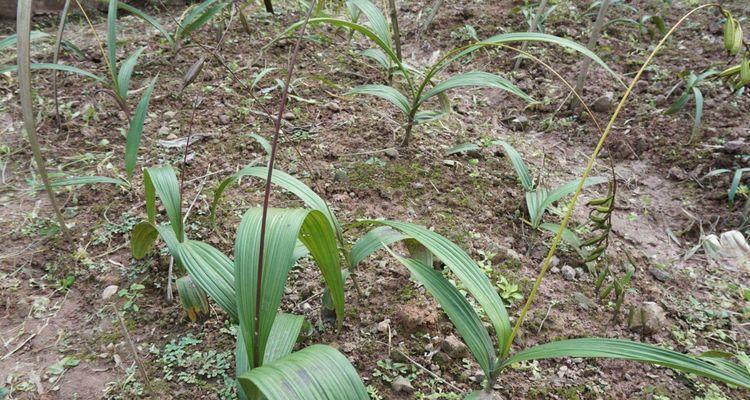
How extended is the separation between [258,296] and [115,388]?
509mm

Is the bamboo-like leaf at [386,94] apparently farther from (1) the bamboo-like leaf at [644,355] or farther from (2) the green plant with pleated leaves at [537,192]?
(1) the bamboo-like leaf at [644,355]

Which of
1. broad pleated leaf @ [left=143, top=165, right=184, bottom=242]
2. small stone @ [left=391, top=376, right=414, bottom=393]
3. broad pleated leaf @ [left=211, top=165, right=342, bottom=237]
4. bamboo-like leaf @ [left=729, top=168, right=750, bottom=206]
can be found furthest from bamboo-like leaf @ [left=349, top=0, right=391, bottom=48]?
bamboo-like leaf @ [left=729, top=168, right=750, bottom=206]

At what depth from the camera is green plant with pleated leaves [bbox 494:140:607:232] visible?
1593 millimetres

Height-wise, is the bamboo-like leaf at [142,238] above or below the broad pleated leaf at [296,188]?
below

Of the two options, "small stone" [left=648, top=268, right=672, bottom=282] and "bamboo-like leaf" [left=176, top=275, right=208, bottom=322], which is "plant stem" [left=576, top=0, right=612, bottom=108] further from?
"bamboo-like leaf" [left=176, top=275, right=208, bottom=322]

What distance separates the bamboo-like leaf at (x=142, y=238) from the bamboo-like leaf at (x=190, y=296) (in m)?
0.16

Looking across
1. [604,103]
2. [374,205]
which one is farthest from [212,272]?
[604,103]

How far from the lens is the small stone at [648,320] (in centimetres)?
138

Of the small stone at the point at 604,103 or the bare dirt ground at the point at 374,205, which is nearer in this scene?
the bare dirt ground at the point at 374,205

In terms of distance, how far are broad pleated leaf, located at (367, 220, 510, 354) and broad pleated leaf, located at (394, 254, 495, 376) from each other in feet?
0.09

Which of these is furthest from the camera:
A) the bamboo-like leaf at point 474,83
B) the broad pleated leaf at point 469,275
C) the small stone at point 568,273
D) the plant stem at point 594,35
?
the plant stem at point 594,35

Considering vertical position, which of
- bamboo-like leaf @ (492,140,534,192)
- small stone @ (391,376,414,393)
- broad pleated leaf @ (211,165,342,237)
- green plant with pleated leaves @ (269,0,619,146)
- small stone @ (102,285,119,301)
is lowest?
small stone @ (102,285,119,301)

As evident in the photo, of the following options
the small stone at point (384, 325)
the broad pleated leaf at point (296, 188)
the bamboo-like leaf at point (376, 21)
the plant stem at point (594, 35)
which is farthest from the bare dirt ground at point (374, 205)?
the bamboo-like leaf at point (376, 21)

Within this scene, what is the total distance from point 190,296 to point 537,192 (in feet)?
3.59
